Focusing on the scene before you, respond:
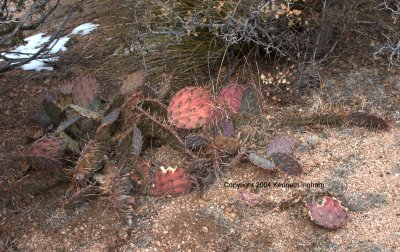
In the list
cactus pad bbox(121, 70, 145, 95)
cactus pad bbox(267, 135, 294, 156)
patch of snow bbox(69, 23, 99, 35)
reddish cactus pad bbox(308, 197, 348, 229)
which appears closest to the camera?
reddish cactus pad bbox(308, 197, 348, 229)

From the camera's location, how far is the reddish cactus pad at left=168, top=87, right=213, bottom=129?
335 centimetres

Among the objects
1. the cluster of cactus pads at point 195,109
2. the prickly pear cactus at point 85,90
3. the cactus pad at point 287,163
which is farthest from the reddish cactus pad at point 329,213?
the prickly pear cactus at point 85,90

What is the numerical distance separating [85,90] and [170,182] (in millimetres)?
Answer: 927

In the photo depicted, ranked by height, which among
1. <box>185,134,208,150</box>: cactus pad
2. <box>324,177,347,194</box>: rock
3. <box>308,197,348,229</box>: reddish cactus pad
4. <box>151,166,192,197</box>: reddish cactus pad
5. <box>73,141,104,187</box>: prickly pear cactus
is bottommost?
<box>324,177,347,194</box>: rock

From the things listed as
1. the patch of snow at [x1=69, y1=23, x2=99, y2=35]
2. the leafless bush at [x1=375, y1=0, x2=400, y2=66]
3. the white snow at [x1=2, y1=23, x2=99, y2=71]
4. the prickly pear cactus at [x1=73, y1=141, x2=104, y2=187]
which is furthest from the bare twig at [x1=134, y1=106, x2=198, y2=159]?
the patch of snow at [x1=69, y1=23, x2=99, y2=35]

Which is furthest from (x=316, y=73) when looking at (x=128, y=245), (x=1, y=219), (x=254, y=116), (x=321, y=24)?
(x=1, y=219)

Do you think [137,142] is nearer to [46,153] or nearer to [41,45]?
[46,153]

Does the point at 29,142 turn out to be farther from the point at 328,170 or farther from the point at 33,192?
the point at 328,170

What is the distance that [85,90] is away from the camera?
3613mm

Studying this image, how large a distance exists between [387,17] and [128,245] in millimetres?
2539

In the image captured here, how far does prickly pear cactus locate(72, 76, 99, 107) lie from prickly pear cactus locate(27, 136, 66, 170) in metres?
0.49

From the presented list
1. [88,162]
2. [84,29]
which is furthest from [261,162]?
[84,29]

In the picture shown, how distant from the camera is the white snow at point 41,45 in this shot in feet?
16.0

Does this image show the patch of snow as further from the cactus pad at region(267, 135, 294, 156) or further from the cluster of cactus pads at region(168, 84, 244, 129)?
the cactus pad at region(267, 135, 294, 156)
